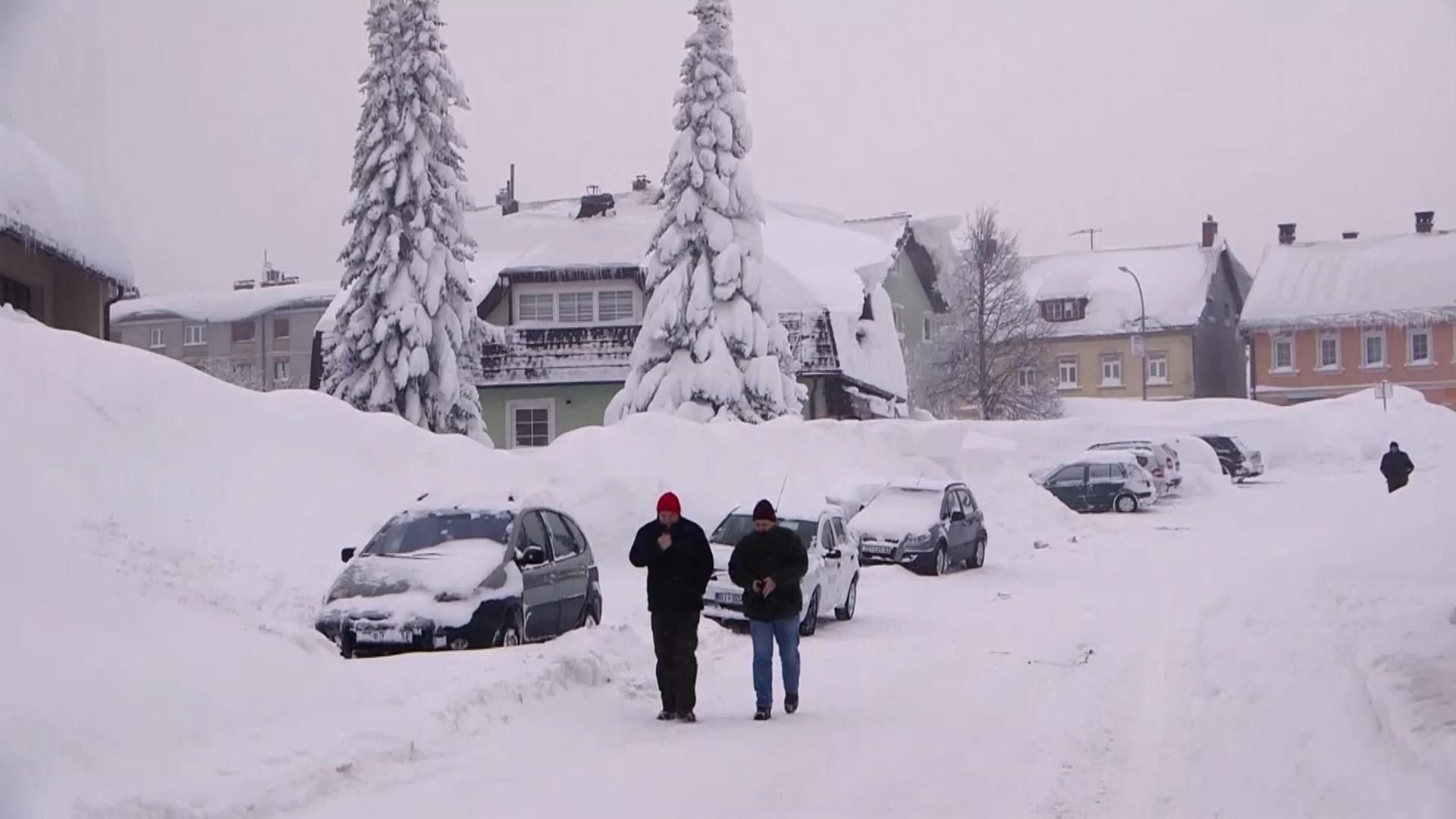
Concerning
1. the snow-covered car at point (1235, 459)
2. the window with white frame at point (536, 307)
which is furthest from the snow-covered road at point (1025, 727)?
the snow-covered car at point (1235, 459)

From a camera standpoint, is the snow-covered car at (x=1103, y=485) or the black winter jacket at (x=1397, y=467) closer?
the black winter jacket at (x=1397, y=467)

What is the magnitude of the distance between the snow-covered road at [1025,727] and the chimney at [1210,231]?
213ft

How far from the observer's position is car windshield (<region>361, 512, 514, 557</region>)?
14742 millimetres

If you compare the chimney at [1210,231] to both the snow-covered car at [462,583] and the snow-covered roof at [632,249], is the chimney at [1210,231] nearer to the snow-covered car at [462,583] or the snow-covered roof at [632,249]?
the snow-covered roof at [632,249]

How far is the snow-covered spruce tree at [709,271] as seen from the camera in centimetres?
3453

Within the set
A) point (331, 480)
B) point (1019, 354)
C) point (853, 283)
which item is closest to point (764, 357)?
point (853, 283)

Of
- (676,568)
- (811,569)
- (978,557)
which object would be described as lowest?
(978,557)

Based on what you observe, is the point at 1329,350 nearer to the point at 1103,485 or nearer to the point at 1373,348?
the point at 1373,348

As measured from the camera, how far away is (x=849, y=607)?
1898 centimetres

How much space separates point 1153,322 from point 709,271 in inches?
1746

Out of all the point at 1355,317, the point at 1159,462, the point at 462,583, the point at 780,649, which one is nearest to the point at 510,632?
the point at 462,583

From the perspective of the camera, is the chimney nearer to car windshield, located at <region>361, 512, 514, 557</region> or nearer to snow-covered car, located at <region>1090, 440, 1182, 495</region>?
snow-covered car, located at <region>1090, 440, 1182, 495</region>

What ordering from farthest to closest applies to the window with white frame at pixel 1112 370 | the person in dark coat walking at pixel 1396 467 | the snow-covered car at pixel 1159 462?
the window with white frame at pixel 1112 370
the snow-covered car at pixel 1159 462
the person in dark coat walking at pixel 1396 467

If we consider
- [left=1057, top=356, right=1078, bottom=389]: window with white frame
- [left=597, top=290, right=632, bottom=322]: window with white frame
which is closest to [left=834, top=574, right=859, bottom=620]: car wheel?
[left=597, top=290, right=632, bottom=322]: window with white frame
